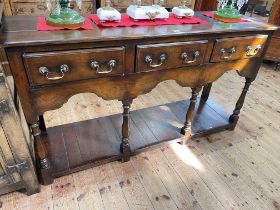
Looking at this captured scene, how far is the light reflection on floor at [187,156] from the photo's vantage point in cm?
168

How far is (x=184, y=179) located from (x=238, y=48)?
0.95 metres

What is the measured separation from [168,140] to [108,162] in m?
0.48

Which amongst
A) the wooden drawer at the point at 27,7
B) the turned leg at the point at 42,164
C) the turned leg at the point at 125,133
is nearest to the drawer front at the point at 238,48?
the turned leg at the point at 125,133

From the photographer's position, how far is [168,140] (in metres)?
1.76

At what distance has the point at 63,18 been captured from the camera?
115 centimetres

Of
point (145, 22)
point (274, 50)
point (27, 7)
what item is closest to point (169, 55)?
point (145, 22)

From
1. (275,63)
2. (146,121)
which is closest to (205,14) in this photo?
(146,121)

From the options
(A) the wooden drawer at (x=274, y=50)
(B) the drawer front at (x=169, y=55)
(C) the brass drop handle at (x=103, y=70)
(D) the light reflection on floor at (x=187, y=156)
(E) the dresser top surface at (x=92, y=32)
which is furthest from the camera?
(A) the wooden drawer at (x=274, y=50)

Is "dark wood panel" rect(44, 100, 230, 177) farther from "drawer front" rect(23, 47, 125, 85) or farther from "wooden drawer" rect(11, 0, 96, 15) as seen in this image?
"wooden drawer" rect(11, 0, 96, 15)

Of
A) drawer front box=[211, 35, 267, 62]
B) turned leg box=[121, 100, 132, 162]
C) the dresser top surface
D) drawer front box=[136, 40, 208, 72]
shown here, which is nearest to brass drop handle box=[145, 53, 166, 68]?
drawer front box=[136, 40, 208, 72]

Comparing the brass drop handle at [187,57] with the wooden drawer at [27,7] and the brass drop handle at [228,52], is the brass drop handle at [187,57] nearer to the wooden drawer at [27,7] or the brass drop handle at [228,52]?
the brass drop handle at [228,52]

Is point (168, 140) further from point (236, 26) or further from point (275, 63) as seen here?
→ point (275, 63)

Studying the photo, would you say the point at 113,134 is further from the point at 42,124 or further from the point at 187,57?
the point at 187,57

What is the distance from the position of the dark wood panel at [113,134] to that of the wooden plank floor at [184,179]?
9 cm
